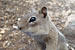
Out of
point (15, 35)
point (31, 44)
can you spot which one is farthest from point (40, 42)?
point (15, 35)

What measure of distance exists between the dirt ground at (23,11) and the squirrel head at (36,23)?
4.80 feet

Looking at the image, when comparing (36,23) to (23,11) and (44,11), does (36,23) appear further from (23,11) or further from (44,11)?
(23,11)

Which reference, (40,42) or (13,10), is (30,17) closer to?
(40,42)

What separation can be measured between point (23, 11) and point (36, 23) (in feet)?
11.7

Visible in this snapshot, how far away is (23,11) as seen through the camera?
6.91 meters

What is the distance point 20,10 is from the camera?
6973 mm

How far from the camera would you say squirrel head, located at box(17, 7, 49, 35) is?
10.6 ft

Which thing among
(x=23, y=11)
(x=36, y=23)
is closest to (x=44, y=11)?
(x=36, y=23)

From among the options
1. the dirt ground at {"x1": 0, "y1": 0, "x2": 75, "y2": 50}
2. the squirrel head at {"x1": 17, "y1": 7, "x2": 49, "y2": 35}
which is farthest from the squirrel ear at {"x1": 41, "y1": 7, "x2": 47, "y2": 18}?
the dirt ground at {"x1": 0, "y1": 0, "x2": 75, "y2": 50}

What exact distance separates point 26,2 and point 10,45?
11.3 feet

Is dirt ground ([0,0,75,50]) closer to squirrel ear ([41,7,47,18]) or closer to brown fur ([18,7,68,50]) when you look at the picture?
brown fur ([18,7,68,50])

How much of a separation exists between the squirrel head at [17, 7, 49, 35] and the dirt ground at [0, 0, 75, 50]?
4.80 feet

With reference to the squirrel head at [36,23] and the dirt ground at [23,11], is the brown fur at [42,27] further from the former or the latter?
the dirt ground at [23,11]

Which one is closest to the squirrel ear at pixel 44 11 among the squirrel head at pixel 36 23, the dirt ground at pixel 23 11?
the squirrel head at pixel 36 23
